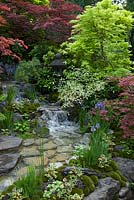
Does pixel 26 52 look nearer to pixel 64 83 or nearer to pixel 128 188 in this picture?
pixel 64 83

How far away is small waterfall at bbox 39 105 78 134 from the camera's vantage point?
266 inches

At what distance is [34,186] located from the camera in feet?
12.8

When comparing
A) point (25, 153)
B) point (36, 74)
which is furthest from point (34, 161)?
point (36, 74)

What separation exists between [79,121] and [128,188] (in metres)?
2.41

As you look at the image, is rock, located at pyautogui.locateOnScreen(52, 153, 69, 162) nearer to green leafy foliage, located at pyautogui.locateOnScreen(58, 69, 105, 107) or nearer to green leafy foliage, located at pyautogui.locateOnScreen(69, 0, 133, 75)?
green leafy foliage, located at pyautogui.locateOnScreen(58, 69, 105, 107)

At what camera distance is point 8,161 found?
4.94 m

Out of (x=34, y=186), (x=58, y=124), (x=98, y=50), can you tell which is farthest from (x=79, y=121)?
(x=34, y=186)

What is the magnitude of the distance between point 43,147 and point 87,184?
58.5 inches

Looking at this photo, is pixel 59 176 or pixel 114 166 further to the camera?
pixel 114 166

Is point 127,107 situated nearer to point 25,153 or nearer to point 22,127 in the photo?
point 25,153

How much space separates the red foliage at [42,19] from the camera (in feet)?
28.9

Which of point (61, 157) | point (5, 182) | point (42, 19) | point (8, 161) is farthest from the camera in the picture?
point (42, 19)

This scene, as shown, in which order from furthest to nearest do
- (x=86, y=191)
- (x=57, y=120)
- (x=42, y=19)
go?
(x=42, y=19)
(x=57, y=120)
(x=86, y=191)

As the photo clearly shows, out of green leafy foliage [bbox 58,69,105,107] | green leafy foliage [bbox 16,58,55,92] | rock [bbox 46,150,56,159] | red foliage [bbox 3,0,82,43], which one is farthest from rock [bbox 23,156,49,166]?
red foliage [bbox 3,0,82,43]
